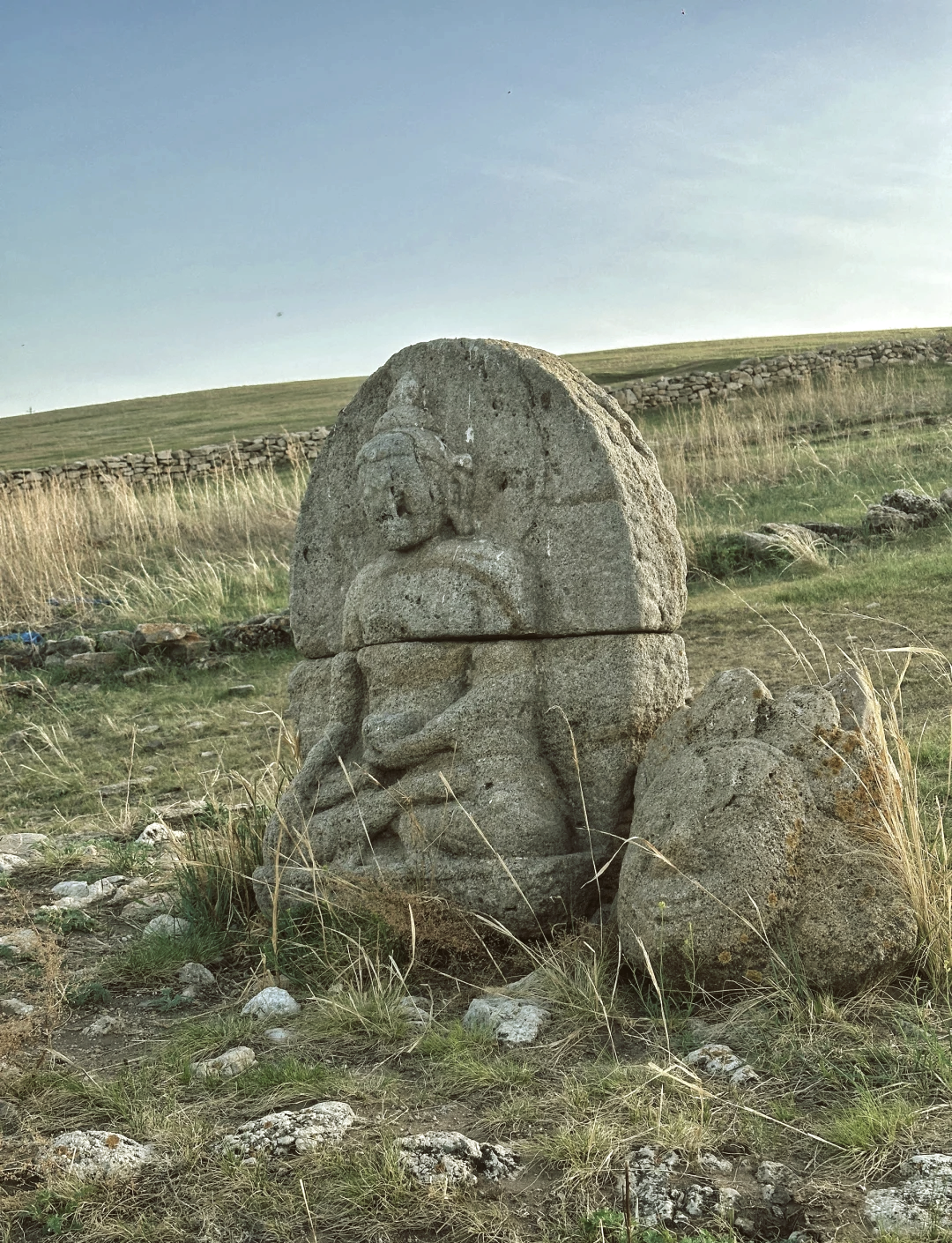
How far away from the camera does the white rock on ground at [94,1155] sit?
2.91 meters

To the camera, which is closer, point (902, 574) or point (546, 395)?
point (546, 395)

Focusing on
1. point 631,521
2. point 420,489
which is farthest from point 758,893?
point 420,489

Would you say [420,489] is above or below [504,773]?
above

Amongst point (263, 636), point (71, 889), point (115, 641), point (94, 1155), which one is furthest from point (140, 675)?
point (94, 1155)

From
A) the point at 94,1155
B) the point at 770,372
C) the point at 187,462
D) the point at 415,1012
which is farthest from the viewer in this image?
the point at 770,372

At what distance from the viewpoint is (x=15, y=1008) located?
410cm

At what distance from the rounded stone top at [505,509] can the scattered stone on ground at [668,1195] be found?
194 cm

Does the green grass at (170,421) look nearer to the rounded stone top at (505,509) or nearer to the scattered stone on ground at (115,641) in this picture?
the scattered stone on ground at (115,641)

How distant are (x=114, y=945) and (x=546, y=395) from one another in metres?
2.81

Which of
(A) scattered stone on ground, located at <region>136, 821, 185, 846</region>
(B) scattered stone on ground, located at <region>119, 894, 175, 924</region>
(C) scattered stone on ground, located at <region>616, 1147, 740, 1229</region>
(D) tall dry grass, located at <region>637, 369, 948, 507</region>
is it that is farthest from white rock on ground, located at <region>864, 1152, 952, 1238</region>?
(D) tall dry grass, located at <region>637, 369, 948, 507</region>

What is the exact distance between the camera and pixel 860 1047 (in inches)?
126

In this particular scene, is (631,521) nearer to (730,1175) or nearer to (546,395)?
(546,395)

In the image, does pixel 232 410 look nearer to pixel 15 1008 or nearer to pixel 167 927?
pixel 167 927

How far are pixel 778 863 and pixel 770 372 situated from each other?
20.1 metres
